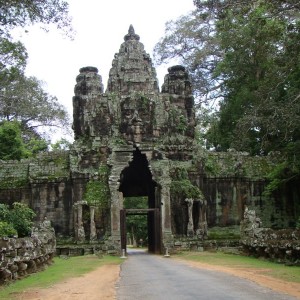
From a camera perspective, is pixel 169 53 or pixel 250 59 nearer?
pixel 250 59

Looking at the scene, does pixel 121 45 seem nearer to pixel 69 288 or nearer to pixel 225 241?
pixel 225 241

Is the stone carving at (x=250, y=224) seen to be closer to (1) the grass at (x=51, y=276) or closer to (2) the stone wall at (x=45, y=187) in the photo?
(1) the grass at (x=51, y=276)

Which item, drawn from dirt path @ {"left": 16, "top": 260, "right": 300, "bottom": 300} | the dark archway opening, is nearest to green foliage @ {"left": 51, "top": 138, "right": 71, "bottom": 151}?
the dark archway opening

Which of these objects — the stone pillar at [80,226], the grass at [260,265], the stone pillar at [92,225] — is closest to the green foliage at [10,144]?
the stone pillar at [80,226]

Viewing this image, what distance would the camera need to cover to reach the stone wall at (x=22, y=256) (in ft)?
38.3

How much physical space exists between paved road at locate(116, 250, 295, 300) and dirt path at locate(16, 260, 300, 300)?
0.25m

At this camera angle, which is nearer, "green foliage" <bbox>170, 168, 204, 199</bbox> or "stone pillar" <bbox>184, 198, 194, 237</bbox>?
"stone pillar" <bbox>184, 198, 194, 237</bbox>

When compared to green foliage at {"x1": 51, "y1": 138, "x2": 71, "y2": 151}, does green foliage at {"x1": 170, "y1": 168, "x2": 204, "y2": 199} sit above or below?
below

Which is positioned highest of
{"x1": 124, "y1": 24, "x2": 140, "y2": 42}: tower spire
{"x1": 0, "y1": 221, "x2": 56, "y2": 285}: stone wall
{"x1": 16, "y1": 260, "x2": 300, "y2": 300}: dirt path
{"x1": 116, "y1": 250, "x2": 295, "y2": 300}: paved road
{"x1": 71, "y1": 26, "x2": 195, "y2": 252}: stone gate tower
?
{"x1": 124, "y1": 24, "x2": 140, "y2": 42}: tower spire

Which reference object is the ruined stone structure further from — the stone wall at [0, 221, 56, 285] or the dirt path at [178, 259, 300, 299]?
the dirt path at [178, 259, 300, 299]

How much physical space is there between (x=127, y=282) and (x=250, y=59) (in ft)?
74.4

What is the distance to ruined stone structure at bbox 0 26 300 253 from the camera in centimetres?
2298

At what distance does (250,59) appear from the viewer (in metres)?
31.7

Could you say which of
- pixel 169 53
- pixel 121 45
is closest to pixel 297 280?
pixel 121 45
